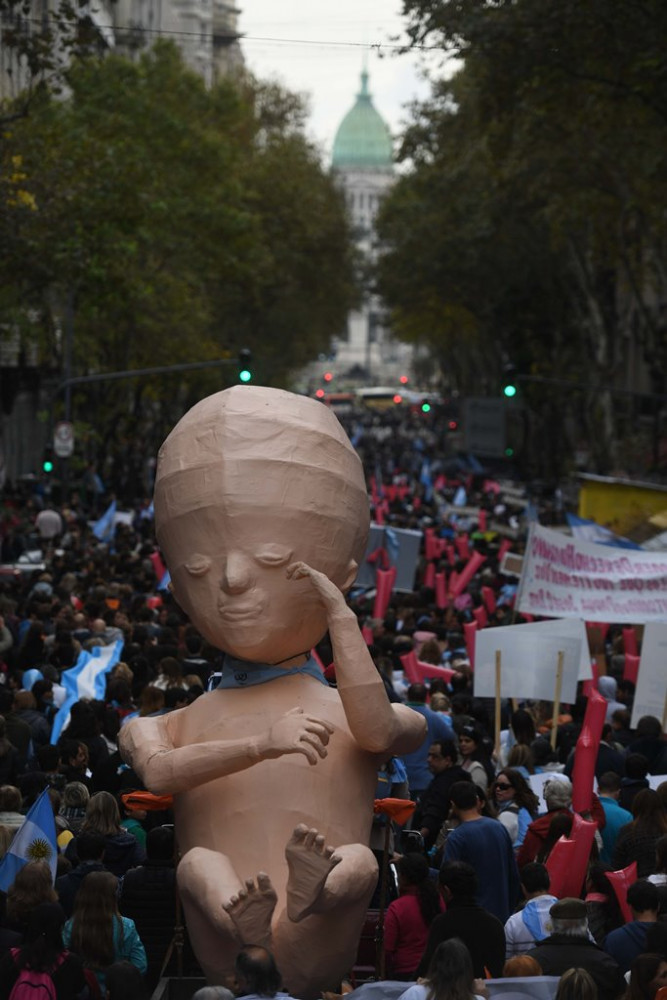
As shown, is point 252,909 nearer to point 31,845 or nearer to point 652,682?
point 31,845

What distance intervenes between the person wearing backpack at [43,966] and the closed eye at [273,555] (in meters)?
1.54

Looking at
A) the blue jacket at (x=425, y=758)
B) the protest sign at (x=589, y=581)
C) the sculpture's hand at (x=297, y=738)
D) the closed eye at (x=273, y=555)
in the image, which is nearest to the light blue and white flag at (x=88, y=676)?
the blue jacket at (x=425, y=758)

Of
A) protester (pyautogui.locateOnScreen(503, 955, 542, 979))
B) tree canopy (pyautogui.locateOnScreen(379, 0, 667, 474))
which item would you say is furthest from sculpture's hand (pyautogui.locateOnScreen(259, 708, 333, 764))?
tree canopy (pyautogui.locateOnScreen(379, 0, 667, 474))

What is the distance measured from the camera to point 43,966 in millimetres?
6359

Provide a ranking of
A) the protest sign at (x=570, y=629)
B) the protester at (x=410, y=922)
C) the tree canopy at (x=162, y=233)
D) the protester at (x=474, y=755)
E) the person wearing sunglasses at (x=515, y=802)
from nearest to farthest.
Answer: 1. the protester at (x=410, y=922)
2. the person wearing sunglasses at (x=515, y=802)
3. the protester at (x=474, y=755)
4. the protest sign at (x=570, y=629)
5. the tree canopy at (x=162, y=233)

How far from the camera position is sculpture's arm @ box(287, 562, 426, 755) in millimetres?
6992

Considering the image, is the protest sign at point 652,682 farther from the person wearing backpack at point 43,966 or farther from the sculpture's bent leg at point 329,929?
the person wearing backpack at point 43,966

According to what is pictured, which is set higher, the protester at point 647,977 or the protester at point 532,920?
the protester at point 647,977

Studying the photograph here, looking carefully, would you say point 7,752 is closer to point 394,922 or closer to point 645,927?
point 394,922

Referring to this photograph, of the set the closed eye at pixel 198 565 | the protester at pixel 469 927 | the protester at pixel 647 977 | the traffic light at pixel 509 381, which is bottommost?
the traffic light at pixel 509 381

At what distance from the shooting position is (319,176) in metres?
59.8

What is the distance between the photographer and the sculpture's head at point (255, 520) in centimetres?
722

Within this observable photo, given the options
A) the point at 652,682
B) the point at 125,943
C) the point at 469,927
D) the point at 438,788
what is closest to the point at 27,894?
the point at 125,943

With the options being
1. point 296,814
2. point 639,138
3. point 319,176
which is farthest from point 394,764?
point 319,176
